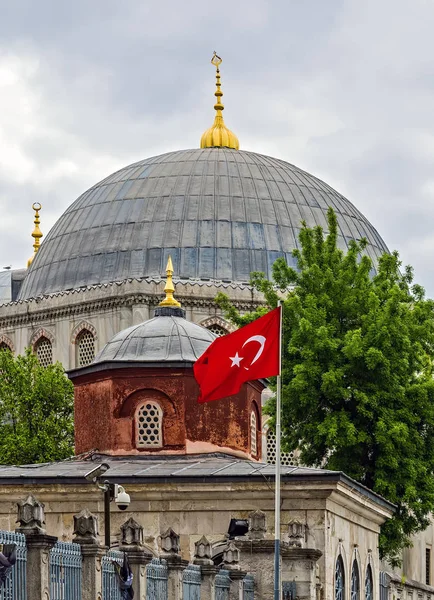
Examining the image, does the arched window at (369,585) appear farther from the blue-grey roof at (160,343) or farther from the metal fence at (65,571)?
the metal fence at (65,571)

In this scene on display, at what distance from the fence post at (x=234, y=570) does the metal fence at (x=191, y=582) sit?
50.8 inches

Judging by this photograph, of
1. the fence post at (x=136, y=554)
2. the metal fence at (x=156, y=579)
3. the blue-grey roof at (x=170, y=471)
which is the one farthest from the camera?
the blue-grey roof at (x=170, y=471)

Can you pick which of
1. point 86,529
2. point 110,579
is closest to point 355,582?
point 110,579

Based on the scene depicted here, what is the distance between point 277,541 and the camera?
27875 millimetres

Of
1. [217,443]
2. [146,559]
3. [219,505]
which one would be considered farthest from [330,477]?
[146,559]

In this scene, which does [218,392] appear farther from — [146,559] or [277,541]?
[146,559]

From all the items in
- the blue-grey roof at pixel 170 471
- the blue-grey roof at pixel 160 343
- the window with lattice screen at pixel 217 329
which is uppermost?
the window with lattice screen at pixel 217 329

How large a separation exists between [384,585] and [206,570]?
17.3m

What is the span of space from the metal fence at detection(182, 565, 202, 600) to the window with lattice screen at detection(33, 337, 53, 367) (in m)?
33.8

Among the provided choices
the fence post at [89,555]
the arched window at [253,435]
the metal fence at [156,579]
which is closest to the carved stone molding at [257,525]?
the metal fence at [156,579]

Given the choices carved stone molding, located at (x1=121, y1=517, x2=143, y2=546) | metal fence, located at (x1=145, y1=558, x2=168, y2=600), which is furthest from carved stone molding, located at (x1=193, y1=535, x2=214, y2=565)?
carved stone molding, located at (x1=121, y1=517, x2=143, y2=546)

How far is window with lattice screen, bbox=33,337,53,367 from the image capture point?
60.8 m

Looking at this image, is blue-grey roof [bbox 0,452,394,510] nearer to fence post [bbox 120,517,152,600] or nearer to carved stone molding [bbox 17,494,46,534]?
fence post [bbox 120,517,152,600]

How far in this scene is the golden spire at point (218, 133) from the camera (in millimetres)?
67312
